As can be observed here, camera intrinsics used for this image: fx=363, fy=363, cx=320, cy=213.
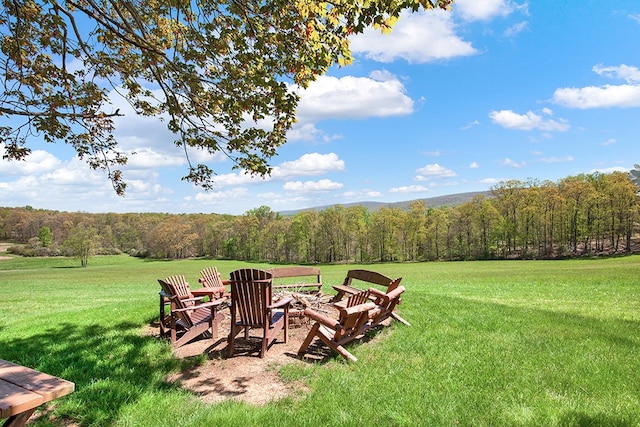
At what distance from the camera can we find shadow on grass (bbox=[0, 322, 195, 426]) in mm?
3984

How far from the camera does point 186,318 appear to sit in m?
6.67

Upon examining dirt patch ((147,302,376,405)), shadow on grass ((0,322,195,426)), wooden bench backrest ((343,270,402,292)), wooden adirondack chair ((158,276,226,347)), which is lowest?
dirt patch ((147,302,376,405))

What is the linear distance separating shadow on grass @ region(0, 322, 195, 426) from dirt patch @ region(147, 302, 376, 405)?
0.36 m

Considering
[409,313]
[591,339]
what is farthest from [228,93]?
[591,339]

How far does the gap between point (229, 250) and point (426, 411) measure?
8203cm

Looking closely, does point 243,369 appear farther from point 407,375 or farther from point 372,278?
point 372,278

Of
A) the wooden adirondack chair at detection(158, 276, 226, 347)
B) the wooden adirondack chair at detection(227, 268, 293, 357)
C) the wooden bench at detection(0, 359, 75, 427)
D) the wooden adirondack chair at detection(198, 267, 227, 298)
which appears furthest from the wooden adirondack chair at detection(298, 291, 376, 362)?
the wooden adirondack chair at detection(198, 267, 227, 298)

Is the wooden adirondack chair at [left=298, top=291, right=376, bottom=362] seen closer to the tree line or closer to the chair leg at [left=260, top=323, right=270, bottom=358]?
the chair leg at [left=260, top=323, right=270, bottom=358]

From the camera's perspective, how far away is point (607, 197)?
4931cm

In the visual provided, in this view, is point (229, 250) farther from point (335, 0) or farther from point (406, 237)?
point (335, 0)

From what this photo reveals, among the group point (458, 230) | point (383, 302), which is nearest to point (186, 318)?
point (383, 302)

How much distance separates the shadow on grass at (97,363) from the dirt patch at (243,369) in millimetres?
358

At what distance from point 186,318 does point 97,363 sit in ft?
5.47

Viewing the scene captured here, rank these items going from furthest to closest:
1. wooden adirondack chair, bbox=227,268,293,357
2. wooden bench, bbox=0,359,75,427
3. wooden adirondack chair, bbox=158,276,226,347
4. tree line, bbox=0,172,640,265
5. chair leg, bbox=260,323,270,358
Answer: tree line, bbox=0,172,640,265
wooden adirondack chair, bbox=158,276,226,347
wooden adirondack chair, bbox=227,268,293,357
chair leg, bbox=260,323,270,358
wooden bench, bbox=0,359,75,427
